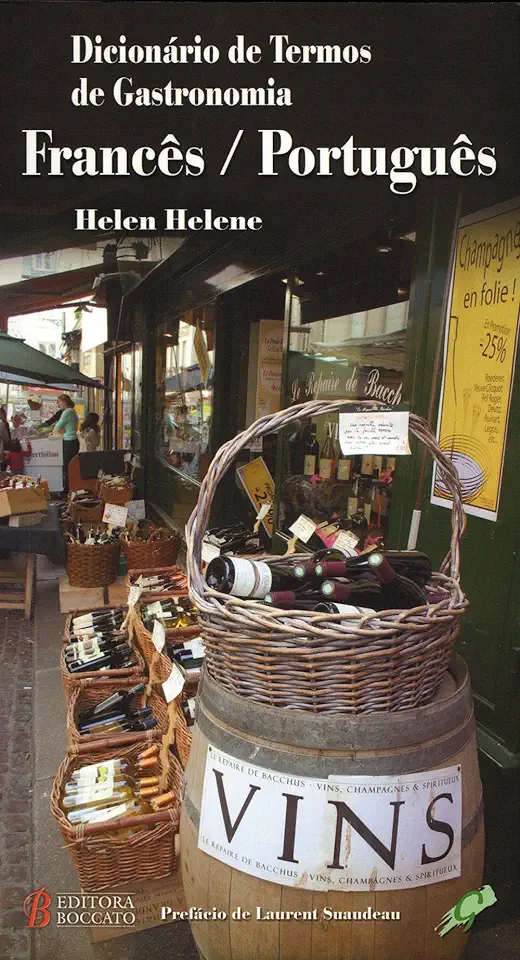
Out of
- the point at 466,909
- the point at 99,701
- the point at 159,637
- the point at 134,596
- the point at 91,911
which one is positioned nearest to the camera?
the point at 466,909

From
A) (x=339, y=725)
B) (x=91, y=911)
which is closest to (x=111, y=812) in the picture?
(x=91, y=911)

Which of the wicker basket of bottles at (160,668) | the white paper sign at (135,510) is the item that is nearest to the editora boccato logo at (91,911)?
the wicker basket of bottles at (160,668)

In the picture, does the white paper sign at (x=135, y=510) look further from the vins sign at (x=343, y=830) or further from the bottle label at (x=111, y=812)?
the vins sign at (x=343, y=830)

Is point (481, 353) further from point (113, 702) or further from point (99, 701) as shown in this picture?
point (99, 701)

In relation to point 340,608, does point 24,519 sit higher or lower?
lower

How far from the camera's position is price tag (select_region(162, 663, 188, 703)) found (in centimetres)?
237

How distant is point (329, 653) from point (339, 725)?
0.17 metres

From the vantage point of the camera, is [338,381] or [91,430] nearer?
[338,381]

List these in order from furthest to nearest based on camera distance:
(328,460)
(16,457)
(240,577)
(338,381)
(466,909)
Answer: (16,457) → (328,460) → (338,381) → (240,577) → (466,909)

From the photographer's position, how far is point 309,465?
3.95 m

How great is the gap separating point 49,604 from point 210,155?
4.26 meters

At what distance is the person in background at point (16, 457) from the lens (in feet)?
32.0

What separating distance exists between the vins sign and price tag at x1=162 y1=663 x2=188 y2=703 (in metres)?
1.04

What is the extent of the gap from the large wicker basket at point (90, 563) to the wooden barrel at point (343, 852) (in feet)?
13.6
